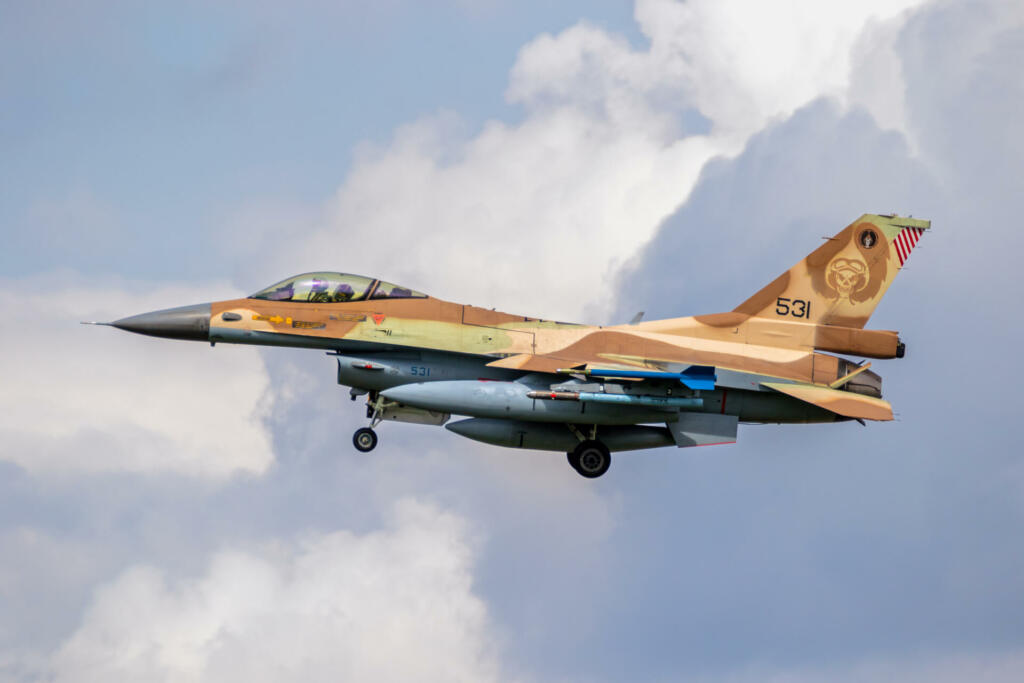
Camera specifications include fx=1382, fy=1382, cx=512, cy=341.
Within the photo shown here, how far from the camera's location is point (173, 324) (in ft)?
94.0

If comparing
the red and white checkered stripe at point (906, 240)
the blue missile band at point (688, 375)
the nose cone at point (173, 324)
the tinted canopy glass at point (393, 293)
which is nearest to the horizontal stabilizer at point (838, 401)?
the blue missile band at point (688, 375)

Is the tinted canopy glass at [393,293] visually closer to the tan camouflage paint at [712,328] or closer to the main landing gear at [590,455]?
the tan camouflage paint at [712,328]

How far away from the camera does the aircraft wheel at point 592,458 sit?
3000 cm

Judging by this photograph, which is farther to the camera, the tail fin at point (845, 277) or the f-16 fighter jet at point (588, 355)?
the tail fin at point (845, 277)

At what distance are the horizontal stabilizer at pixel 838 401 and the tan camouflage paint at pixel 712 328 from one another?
0.09 ft

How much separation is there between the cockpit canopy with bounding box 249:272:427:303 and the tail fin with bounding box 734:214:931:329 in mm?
7819

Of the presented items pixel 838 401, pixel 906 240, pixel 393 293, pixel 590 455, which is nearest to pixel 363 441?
pixel 393 293

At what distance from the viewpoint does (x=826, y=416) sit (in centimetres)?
3053

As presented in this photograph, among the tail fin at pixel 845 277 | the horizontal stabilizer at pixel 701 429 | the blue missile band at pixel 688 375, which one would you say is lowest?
the horizontal stabilizer at pixel 701 429

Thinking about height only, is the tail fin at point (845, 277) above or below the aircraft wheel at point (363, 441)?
above

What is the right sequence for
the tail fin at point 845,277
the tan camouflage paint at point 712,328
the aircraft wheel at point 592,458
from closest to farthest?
the tan camouflage paint at point 712,328, the aircraft wheel at point 592,458, the tail fin at point 845,277

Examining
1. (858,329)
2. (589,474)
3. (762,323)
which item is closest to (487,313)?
(589,474)

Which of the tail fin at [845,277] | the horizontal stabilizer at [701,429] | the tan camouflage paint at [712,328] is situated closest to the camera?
the tan camouflage paint at [712,328]

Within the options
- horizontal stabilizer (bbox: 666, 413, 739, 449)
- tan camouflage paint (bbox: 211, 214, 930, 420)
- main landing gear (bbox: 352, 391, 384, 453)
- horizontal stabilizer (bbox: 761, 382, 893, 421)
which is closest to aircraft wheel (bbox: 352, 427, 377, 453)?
main landing gear (bbox: 352, 391, 384, 453)
